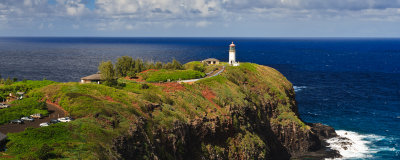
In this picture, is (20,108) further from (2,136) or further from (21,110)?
(2,136)

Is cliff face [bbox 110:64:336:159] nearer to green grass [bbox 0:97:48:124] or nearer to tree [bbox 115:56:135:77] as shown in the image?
green grass [bbox 0:97:48:124]

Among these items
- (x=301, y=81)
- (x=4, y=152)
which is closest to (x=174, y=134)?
(x=4, y=152)

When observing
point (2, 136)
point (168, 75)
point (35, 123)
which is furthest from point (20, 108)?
point (168, 75)

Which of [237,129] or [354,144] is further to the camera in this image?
[354,144]

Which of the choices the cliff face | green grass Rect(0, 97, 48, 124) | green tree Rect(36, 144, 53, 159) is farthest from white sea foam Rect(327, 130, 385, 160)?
green tree Rect(36, 144, 53, 159)

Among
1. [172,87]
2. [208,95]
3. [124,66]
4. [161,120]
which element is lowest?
[161,120]

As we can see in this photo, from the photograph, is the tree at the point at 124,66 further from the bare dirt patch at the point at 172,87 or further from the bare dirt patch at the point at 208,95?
the bare dirt patch at the point at 208,95

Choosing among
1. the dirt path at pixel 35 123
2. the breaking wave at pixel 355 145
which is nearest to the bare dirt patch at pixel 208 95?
the dirt path at pixel 35 123

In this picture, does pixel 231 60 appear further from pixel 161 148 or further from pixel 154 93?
pixel 161 148
